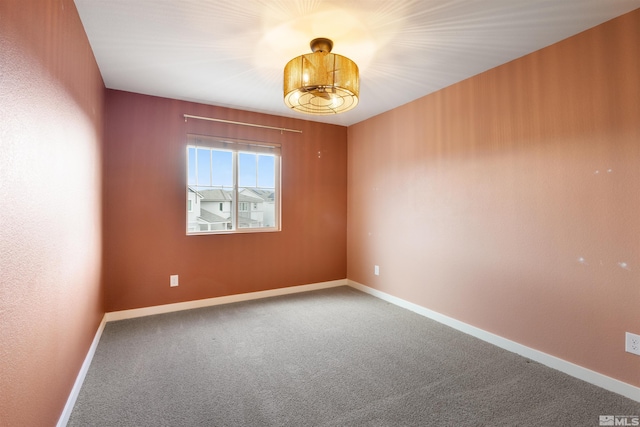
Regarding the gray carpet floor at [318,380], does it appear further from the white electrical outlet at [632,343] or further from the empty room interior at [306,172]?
the white electrical outlet at [632,343]

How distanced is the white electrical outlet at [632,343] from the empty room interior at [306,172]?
1 cm

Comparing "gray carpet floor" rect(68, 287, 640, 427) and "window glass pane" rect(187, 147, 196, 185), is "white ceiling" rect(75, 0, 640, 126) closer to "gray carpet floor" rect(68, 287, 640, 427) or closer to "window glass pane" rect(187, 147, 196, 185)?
"window glass pane" rect(187, 147, 196, 185)

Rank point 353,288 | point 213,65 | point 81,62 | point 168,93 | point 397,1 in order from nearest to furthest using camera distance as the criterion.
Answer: point 397,1 < point 81,62 < point 213,65 < point 168,93 < point 353,288

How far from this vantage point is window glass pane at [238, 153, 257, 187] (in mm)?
3873

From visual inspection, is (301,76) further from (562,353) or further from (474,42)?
(562,353)

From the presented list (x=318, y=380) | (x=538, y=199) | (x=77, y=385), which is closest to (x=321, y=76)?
(x=538, y=199)

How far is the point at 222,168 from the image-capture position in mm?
3775

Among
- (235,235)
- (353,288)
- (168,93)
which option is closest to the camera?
(168,93)

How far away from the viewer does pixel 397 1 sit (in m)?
1.83

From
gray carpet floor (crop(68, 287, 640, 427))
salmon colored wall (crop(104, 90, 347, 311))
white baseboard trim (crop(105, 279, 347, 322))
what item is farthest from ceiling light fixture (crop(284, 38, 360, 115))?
white baseboard trim (crop(105, 279, 347, 322))

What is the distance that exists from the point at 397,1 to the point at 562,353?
2688 millimetres

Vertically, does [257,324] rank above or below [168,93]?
below

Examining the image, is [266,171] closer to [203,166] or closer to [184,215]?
[203,166]

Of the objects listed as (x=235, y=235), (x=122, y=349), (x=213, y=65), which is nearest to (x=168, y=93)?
(x=213, y=65)
